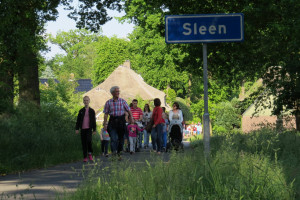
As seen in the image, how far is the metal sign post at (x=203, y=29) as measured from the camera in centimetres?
958

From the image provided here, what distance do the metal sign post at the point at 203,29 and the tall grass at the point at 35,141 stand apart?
14.7ft

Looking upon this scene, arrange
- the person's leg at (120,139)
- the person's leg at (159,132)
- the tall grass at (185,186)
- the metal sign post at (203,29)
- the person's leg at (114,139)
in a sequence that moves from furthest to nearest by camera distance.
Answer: the person's leg at (159,132) → the person's leg at (120,139) → the person's leg at (114,139) → the metal sign post at (203,29) → the tall grass at (185,186)

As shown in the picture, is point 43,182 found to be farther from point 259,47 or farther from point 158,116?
point 259,47

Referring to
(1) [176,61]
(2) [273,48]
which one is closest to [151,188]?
(2) [273,48]

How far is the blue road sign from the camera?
377 inches

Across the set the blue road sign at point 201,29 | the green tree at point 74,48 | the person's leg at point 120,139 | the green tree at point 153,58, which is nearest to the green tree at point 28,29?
the person's leg at point 120,139

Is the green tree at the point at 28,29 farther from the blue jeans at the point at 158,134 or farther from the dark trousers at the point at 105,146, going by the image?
the blue jeans at the point at 158,134

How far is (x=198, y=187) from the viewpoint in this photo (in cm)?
721

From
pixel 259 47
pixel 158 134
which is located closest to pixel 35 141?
pixel 158 134

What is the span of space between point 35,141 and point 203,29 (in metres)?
8.15

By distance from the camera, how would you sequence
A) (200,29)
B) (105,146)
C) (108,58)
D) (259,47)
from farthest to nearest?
(108,58) → (259,47) → (105,146) → (200,29)

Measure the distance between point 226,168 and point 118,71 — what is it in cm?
7548

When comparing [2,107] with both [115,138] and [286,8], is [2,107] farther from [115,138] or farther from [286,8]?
[286,8]

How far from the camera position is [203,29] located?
959 centimetres
